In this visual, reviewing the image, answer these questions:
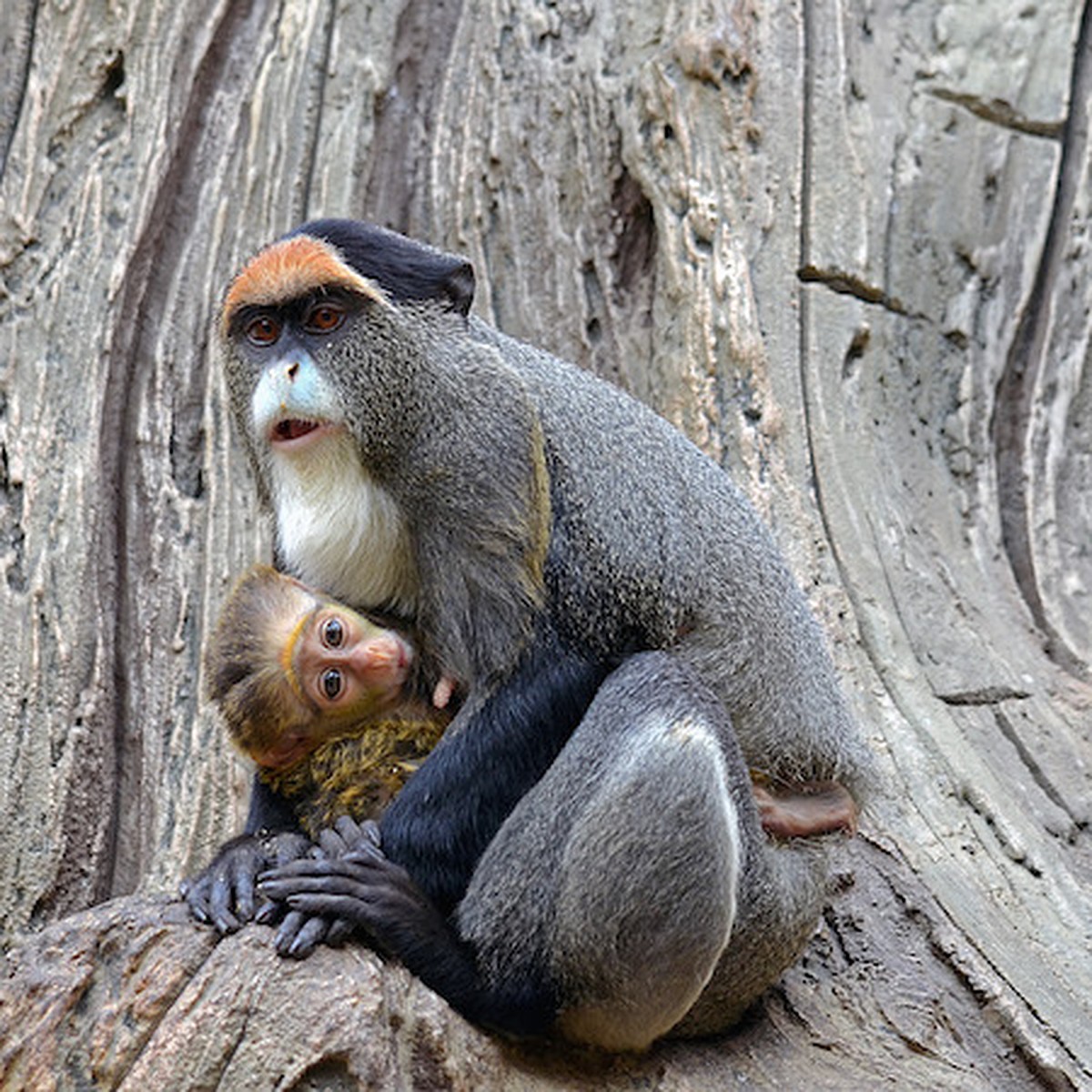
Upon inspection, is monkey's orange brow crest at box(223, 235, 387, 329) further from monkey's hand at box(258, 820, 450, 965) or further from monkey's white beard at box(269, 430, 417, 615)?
monkey's hand at box(258, 820, 450, 965)

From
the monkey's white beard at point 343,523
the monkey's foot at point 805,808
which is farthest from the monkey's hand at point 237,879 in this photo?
the monkey's foot at point 805,808

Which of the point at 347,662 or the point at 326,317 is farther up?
the point at 326,317

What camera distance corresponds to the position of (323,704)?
491 cm

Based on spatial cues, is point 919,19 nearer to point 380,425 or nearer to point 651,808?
point 380,425

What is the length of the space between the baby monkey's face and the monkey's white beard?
106 mm

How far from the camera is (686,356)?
6840 mm

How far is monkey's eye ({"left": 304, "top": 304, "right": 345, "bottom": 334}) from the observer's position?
471 centimetres

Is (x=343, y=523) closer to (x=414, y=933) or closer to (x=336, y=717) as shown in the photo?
(x=336, y=717)

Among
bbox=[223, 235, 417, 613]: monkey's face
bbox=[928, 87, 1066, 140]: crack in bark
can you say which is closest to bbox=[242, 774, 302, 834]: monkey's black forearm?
bbox=[223, 235, 417, 613]: monkey's face

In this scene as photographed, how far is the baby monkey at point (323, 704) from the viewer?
4777 mm

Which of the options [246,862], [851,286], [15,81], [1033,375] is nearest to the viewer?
[246,862]

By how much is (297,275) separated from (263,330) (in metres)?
0.21

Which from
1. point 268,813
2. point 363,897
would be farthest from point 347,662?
point 363,897

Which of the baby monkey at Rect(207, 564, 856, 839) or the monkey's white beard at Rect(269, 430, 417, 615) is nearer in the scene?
the monkey's white beard at Rect(269, 430, 417, 615)
